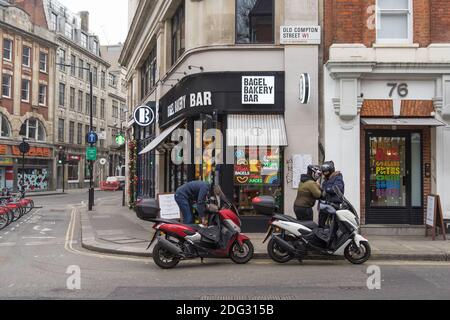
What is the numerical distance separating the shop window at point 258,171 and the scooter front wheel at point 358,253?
13.0 ft

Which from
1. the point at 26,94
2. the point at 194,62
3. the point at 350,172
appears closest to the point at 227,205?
the point at 350,172

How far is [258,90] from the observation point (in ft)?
42.4

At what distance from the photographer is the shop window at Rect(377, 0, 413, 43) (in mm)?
12953

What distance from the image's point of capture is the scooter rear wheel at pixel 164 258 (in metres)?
8.70

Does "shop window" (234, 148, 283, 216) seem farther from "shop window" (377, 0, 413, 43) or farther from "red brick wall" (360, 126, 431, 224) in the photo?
"shop window" (377, 0, 413, 43)

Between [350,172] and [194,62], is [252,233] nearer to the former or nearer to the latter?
[350,172]

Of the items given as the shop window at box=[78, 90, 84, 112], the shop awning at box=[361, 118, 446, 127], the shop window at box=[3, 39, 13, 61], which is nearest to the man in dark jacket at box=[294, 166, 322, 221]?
the shop awning at box=[361, 118, 446, 127]

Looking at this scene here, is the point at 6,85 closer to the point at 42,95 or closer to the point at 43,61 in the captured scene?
the point at 42,95

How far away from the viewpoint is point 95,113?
6025 centimetres

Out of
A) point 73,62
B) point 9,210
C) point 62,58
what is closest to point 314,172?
point 9,210

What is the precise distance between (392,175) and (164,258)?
7197 millimetres

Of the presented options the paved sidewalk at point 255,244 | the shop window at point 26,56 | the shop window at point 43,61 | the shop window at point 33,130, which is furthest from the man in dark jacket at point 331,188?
the shop window at point 43,61

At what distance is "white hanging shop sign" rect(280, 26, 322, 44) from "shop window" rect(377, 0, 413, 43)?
5.50ft

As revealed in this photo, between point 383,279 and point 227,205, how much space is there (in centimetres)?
303
